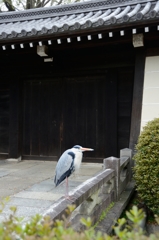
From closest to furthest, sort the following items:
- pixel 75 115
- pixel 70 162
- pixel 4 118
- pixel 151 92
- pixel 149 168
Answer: pixel 70 162, pixel 149 168, pixel 151 92, pixel 75 115, pixel 4 118

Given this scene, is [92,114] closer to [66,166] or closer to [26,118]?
[26,118]

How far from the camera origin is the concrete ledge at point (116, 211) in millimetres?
2676


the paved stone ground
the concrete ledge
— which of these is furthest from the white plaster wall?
the paved stone ground

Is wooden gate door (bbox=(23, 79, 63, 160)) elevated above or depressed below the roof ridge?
below

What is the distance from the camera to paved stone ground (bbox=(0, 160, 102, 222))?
3.13m

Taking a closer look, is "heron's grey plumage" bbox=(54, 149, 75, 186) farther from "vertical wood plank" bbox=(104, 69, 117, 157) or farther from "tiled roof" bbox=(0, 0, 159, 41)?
"vertical wood plank" bbox=(104, 69, 117, 157)

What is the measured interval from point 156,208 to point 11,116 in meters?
4.55

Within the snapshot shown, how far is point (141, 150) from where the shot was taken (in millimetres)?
3520

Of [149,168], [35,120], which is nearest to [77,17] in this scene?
[35,120]

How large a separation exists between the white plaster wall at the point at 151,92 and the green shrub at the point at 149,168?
4.59 feet

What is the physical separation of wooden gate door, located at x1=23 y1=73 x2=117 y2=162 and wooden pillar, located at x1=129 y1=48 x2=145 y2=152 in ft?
3.14

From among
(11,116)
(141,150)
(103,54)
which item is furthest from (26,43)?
(141,150)

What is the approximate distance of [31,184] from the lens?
14.1 ft

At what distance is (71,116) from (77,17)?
99.3 inches
